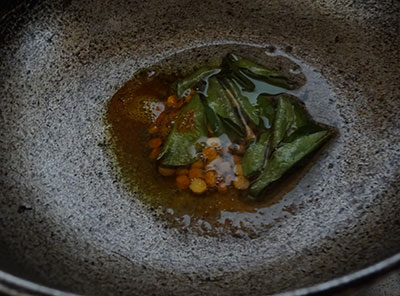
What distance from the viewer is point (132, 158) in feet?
7.73

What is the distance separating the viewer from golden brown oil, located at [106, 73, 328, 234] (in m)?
2.20

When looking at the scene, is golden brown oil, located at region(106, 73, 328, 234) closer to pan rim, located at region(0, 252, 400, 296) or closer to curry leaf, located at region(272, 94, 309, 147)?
curry leaf, located at region(272, 94, 309, 147)

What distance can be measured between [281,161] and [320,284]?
0.77 metres

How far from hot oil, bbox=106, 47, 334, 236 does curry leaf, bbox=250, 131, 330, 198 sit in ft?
0.15

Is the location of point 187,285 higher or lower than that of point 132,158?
lower

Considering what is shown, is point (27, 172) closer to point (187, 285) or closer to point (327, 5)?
point (187, 285)

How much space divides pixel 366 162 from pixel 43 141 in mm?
1287

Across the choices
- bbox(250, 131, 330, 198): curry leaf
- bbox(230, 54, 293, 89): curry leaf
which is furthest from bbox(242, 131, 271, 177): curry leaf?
bbox(230, 54, 293, 89): curry leaf

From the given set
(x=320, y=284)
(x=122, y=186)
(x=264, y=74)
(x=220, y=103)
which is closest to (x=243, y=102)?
(x=220, y=103)

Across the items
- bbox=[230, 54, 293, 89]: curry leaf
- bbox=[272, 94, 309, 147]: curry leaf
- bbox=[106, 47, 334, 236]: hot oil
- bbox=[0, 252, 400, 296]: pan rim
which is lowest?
bbox=[0, 252, 400, 296]: pan rim

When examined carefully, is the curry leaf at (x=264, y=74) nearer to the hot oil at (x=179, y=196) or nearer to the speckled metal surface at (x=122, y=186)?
the speckled metal surface at (x=122, y=186)

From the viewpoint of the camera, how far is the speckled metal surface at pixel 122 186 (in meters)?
1.98

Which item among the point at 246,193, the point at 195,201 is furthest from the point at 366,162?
the point at 195,201

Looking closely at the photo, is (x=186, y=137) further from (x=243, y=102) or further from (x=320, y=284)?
(x=320, y=284)
